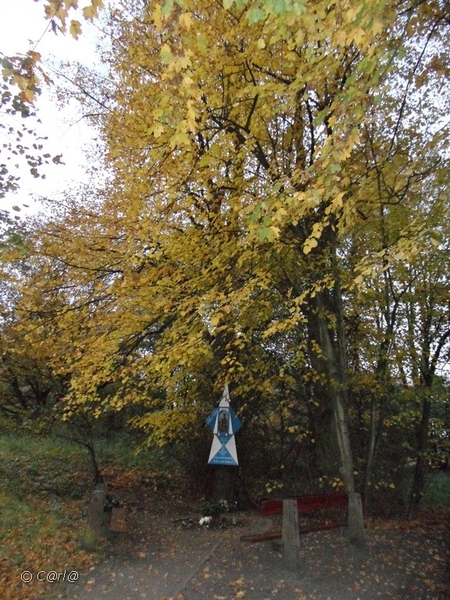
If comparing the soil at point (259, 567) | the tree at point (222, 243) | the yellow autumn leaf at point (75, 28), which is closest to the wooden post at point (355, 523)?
the soil at point (259, 567)

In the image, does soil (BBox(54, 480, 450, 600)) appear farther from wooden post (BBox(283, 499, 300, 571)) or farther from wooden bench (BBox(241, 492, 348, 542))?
wooden bench (BBox(241, 492, 348, 542))

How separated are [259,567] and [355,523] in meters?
1.48

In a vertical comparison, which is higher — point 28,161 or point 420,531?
point 28,161

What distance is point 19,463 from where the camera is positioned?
10297 millimetres

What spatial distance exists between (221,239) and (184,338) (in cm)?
188

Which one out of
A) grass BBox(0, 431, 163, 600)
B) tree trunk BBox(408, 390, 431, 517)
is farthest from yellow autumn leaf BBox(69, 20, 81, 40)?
tree trunk BBox(408, 390, 431, 517)

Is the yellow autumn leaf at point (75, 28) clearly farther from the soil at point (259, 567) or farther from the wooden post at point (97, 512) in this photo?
the wooden post at point (97, 512)

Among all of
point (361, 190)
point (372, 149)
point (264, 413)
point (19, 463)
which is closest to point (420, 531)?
point (264, 413)

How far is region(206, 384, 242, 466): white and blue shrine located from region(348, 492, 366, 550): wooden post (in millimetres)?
2093

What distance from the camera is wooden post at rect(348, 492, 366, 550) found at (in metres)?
6.04

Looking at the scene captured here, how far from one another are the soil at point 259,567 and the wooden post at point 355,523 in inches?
5.0

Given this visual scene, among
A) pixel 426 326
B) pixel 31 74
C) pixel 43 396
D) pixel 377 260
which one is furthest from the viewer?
pixel 43 396

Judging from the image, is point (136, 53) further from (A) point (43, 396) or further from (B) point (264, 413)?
(A) point (43, 396)

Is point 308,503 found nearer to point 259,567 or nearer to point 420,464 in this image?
point 259,567
